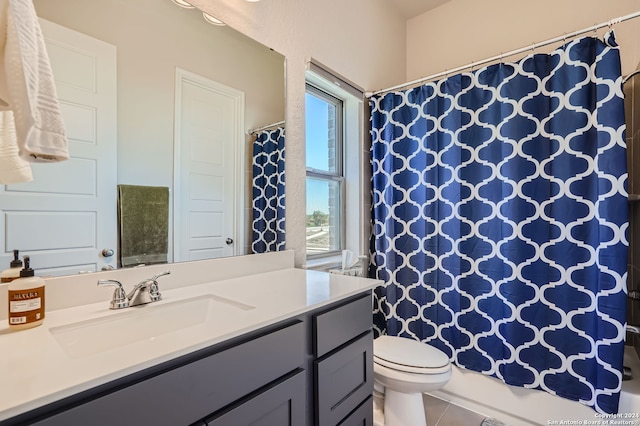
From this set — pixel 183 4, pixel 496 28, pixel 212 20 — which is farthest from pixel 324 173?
pixel 496 28

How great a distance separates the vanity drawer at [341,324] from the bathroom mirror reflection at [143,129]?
1.76 feet

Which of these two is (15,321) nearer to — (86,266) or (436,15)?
(86,266)

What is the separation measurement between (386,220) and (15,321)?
5.67 ft

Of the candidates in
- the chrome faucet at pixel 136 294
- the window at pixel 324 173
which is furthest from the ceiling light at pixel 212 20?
the chrome faucet at pixel 136 294

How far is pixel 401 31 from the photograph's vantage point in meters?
2.47

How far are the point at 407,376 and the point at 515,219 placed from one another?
0.95 meters

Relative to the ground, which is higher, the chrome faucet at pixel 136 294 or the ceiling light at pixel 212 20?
the ceiling light at pixel 212 20

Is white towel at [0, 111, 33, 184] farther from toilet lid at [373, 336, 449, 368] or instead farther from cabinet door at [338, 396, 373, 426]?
toilet lid at [373, 336, 449, 368]

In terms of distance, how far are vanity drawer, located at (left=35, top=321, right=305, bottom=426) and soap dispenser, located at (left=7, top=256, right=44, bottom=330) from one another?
378mm

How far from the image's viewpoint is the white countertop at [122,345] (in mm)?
491

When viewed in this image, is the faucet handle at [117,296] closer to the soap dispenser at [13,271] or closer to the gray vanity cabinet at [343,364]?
the soap dispenser at [13,271]

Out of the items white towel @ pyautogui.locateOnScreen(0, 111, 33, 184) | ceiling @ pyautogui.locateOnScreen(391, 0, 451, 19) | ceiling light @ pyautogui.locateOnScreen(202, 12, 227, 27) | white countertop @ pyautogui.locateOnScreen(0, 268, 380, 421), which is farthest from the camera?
ceiling @ pyautogui.locateOnScreen(391, 0, 451, 19)

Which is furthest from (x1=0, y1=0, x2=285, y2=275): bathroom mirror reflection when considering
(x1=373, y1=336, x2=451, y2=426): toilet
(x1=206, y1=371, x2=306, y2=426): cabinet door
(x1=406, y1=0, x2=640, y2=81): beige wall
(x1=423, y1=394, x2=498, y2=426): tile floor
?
(x1=406, y1=0, x2=640, y2=81): beige wall

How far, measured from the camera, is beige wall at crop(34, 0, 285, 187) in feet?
3.09
